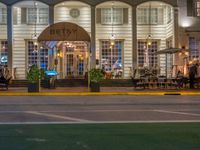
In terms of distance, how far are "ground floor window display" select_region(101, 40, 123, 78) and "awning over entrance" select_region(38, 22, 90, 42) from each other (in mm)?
9996

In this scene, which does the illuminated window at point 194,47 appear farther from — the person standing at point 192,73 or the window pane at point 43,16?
the window pane at point 43,16

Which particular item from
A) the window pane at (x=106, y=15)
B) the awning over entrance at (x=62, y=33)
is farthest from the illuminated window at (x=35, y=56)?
the awning over entrance at (x=62, y=33)

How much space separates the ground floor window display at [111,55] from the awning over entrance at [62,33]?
32.8 feet

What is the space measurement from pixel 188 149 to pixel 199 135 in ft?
5.59

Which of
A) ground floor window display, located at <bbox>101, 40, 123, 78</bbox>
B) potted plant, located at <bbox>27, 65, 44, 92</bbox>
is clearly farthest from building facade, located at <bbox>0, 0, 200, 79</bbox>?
potted plant, located at <bbox>27, 65, 44, 92</bbox>

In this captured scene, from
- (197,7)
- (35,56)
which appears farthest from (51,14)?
(197,7)

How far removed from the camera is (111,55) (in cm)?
4144

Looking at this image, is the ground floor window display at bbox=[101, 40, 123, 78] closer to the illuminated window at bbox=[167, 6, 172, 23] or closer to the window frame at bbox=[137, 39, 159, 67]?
the window frame at bbox=[137, 39, 159, 67]

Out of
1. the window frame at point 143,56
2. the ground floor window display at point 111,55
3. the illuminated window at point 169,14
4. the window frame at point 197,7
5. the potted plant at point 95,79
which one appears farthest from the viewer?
the window frame at point 143,56

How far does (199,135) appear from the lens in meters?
10.6

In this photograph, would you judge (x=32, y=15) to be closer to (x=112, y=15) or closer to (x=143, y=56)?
(x=112, y=15)

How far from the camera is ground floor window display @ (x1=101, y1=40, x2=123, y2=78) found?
41219mm

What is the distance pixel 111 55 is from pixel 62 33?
11.0m

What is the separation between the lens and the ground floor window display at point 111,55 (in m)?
41.2
